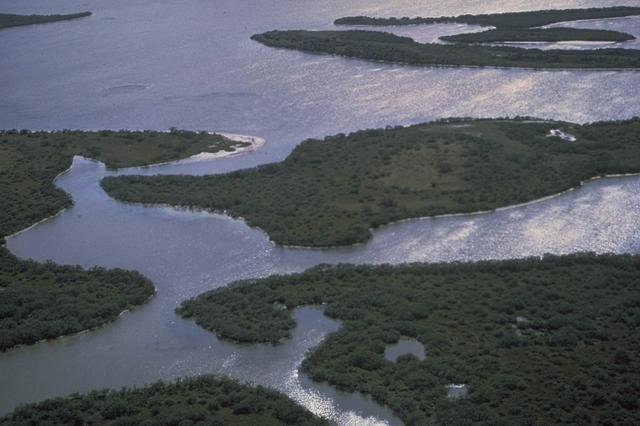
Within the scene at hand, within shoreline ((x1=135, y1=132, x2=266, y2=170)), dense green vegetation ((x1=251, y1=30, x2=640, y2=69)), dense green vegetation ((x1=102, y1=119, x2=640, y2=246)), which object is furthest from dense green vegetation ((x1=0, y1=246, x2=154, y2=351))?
dense green vegetation ((x1=251, y1=30, x2=640, y2=69))

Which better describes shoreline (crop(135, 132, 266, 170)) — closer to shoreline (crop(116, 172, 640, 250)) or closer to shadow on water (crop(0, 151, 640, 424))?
shadow on water (crop(0, 151, 640, 424))

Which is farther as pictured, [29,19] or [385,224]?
[29,19]

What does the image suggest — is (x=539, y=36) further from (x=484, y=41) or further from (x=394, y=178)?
(x=394, y=178)

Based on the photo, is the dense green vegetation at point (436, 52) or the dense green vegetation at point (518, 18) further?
the dense green vegetation at point (518, 18)

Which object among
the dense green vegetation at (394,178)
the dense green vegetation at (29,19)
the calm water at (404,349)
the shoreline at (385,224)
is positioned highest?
the dense green vegetation at (29,19)

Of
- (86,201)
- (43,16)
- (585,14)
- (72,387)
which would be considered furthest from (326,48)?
(72,387)

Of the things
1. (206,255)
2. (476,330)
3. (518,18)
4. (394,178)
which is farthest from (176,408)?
(518,18)

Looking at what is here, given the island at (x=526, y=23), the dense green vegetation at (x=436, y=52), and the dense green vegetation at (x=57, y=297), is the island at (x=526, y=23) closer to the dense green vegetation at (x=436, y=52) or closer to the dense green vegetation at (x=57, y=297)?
the dense green vegetation at (x=436, y=52)

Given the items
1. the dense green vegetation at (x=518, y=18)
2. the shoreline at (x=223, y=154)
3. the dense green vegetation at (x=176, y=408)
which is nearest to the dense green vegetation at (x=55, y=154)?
the shoreline at (x=223, y=154)
